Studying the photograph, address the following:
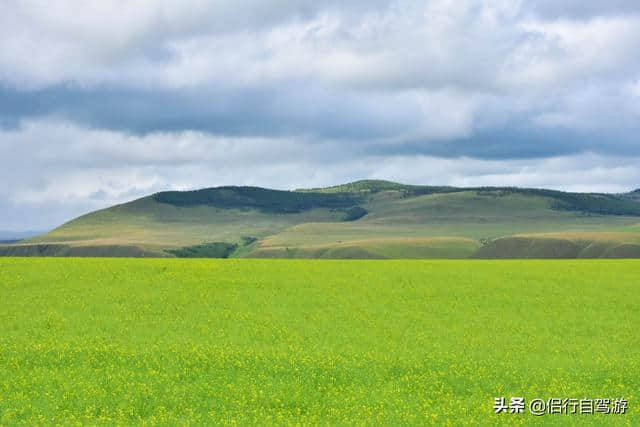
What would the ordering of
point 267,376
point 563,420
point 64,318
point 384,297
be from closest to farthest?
point 563,420
point 267,376
point 64,318
point 384,297

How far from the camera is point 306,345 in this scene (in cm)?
3133

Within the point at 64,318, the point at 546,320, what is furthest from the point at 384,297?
the point at 64,318

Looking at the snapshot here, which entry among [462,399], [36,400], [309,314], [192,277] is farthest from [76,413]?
[192,277]

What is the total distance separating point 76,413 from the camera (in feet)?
73.7

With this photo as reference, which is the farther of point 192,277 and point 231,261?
point 231,261

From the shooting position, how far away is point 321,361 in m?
27.6

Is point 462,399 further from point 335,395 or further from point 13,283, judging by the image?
point 13,283

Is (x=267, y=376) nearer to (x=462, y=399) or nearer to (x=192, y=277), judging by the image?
(x=462, y=399)

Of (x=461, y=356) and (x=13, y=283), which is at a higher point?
(x=13, y=283)

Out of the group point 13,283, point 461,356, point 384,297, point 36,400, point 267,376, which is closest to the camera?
point 36,400

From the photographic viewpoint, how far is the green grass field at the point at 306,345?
23203 mm

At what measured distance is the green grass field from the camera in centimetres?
2320

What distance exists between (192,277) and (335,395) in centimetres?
2902

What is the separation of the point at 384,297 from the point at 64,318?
19551 mm
